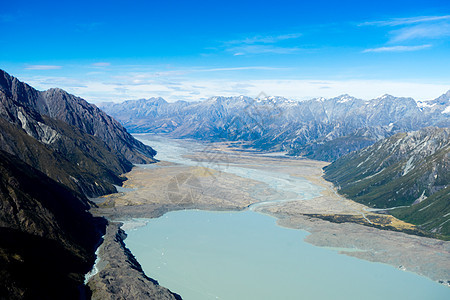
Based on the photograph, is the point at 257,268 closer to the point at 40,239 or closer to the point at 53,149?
the point at 40,239

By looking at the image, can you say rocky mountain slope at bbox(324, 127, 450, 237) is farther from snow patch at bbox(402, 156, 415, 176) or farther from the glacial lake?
the glacial lake

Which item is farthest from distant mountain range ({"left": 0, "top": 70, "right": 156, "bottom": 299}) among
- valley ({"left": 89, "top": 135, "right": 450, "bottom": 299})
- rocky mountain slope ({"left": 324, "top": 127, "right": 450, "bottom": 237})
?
rocky mountain slope ({"left": 324, "top": 127, "right": 450, "bottom": 237})

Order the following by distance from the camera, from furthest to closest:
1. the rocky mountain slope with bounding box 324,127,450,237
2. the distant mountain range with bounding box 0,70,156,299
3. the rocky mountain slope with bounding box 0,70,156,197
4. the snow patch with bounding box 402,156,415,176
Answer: the snow patch with bounding box 402,156,415,176, the rocky mountain slope with bounding box 0,70,156,197, the rocky mountain slope with bounding box 324,127,450,237, the distant mountain range with bounding box 0,70,156,299

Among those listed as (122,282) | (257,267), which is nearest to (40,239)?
(122,282)

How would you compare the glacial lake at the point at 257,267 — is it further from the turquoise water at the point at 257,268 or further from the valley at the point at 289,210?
the valley at the point at 289,210

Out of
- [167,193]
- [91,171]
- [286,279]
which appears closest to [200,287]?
[286,279]

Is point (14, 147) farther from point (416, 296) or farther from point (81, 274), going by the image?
point (416, 296)

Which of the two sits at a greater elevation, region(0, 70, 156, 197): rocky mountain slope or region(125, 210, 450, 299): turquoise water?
region(0, 70, 156, 197): rocky mountain slope
